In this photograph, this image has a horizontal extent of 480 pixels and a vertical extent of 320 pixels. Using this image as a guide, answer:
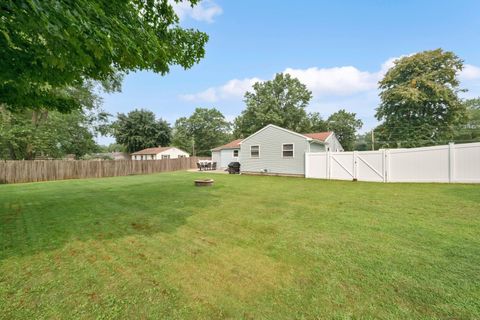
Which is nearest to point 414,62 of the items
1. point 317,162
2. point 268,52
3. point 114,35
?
point 268,52

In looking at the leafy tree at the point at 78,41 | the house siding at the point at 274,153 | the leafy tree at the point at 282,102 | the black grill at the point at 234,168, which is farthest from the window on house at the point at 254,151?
the leafy tree at the point at 282,102

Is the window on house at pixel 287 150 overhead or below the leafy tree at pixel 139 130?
below

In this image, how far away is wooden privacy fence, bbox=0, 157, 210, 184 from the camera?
13285mm

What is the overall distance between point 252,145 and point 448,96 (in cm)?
2062

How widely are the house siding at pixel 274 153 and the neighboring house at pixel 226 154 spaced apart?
17.3 feet

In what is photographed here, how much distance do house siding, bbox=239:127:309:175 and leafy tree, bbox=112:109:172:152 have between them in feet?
74.8

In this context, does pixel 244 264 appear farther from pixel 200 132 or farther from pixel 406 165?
pixel 200 132

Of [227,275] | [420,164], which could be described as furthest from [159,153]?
[227,275]

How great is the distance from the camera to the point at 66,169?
15.0 meters

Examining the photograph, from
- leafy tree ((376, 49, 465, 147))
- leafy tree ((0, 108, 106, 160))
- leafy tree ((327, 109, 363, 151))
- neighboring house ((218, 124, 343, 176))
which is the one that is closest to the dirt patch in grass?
neighboring house ((218, 124, 343, 176))

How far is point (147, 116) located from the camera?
3409 cm

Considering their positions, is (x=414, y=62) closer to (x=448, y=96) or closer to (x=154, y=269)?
(x=448, y=96)

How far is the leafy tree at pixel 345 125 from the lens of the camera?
33500mm

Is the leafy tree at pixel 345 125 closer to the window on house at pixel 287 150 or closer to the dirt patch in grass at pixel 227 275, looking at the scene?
the window on house at pixel 287 150
